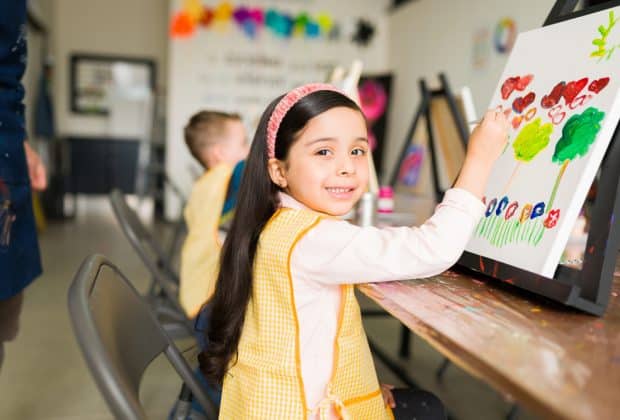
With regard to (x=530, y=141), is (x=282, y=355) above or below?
below

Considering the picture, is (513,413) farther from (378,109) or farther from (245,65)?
(245,65)

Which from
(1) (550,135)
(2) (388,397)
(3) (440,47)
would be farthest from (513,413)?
(3) (440,47)

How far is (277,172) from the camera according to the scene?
98cm

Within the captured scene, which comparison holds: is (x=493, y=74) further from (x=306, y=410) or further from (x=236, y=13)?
(x=306, y=410)

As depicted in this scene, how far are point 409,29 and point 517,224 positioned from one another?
503cm

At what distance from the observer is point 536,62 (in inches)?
38.6

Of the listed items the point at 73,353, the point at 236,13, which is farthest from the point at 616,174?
the point at 236,13

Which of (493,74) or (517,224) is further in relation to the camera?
(493,74)

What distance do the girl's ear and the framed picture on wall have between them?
711 cm

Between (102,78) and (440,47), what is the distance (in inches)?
187

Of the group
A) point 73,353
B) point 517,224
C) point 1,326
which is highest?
point 517,224

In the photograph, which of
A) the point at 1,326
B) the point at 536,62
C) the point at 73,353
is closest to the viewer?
the point at 536,62

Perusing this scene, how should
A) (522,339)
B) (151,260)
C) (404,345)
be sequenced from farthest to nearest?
(404,345)
(151,260)
(522,339)

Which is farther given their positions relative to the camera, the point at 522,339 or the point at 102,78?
the point at 102,78
